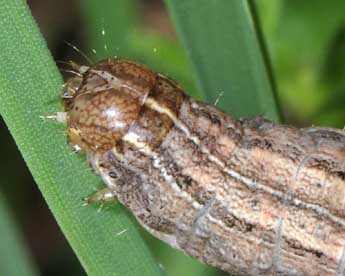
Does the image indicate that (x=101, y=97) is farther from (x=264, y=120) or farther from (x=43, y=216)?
(x=43, y=216)

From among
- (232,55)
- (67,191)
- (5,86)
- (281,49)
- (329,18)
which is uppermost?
(329,18)

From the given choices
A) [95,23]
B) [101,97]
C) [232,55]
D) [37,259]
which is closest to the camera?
[101,97]

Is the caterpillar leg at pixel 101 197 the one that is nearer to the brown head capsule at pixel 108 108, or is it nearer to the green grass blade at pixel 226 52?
the brown head capsule at pixel 108 108

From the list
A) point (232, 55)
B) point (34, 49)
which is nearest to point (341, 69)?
point (232, 55)

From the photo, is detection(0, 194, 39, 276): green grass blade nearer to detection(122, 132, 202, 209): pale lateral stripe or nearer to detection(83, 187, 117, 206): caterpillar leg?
detection(83, 187, 117, 206): caterpillar leg

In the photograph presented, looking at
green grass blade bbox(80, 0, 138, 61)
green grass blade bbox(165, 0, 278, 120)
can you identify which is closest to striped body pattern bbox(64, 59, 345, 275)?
green grass blade bbox(165, 0, 278, 120)

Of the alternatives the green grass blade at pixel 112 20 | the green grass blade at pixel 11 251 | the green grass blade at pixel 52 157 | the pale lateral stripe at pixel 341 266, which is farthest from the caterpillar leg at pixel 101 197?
the green grass blade at pixel 112 20
